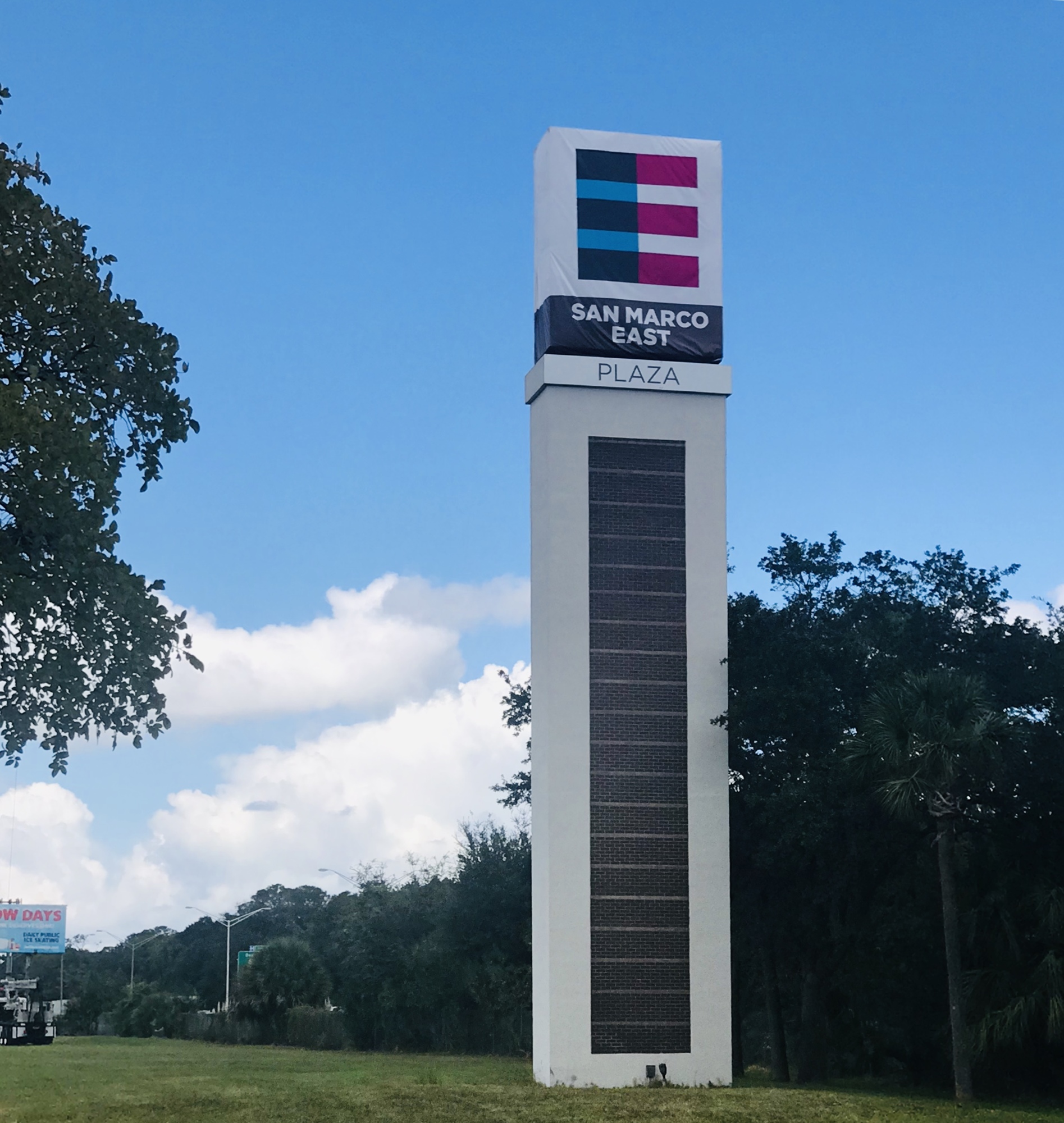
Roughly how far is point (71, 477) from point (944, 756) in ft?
74.0

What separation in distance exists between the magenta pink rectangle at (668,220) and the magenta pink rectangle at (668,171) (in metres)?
0.74

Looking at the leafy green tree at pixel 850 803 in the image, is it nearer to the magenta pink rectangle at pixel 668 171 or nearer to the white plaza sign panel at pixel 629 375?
the white plaza sign panel at pixel 629 375

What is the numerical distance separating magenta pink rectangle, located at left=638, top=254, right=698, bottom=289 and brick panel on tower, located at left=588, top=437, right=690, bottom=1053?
4.56 metres

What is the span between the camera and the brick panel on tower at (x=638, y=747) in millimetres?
39844

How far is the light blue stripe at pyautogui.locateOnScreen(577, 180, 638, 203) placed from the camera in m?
43.1

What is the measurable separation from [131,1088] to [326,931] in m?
41.0

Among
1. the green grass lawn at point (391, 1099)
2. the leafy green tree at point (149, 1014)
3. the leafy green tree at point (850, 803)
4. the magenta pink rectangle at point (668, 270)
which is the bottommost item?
the leafy green tree at point (149, 1014)

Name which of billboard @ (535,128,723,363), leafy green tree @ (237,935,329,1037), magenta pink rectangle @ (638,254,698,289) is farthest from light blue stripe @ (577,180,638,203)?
leafy green tree @ (237,935,329,1037)

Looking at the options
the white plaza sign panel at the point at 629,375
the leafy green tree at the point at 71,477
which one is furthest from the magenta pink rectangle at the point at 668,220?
the leafy green tree at the point at 71,477

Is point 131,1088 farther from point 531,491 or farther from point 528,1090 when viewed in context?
point 531,491

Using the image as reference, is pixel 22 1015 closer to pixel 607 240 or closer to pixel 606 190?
pixel 607 240

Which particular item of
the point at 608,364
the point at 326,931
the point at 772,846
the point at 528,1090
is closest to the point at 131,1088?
the point at 528,1090

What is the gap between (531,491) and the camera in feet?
141

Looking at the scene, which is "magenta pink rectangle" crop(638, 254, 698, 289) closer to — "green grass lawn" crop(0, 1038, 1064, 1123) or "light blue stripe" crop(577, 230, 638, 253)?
"light blue stripe" crop(577, 230, 638, 253)
